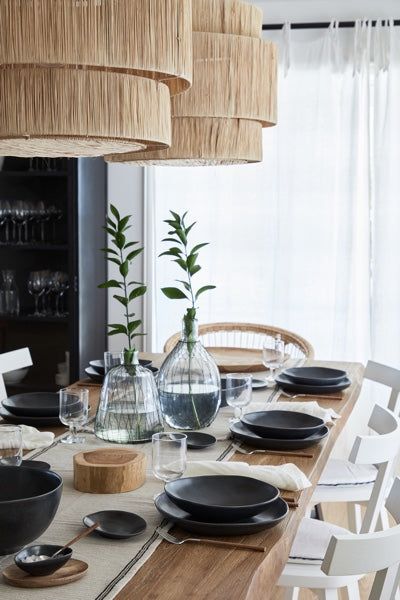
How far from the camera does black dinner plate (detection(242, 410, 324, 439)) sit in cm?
237

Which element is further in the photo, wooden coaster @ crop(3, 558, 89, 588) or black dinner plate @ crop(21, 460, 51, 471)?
black dinner plate @ crop(21, 460, 51, 471)

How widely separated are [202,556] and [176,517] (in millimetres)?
124

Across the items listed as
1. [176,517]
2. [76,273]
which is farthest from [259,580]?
[76,273]

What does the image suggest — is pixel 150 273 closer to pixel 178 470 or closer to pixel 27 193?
pixel 27 193

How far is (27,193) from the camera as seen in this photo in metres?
5.23

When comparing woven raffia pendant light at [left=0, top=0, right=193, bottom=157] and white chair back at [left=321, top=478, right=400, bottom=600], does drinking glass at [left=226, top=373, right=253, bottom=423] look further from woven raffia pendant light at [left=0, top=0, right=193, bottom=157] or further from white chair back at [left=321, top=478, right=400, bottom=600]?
Result: white chair back at [left=321, top=478, right=400, bottom=600]

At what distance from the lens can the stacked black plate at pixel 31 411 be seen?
8.45 feet

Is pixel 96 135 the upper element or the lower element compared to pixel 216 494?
upper

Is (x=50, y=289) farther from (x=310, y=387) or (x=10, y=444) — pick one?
(x=10, y=444)

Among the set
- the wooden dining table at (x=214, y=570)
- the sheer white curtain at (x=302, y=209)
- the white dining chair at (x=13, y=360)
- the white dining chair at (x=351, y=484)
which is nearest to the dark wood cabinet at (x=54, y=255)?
the sheer white curtain at (x=302, y=209)

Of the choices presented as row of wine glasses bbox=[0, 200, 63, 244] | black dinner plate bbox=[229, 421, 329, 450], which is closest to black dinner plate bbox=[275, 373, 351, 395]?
black dinner plate bbox=[229, 421, 329, 450]

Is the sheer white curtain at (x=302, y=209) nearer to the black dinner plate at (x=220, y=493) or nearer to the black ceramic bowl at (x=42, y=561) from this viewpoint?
the black dinner plate at (x=220, y=493)

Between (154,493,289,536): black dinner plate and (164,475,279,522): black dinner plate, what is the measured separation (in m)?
0.02

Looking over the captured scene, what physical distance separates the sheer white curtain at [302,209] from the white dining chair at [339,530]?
2339 mm
